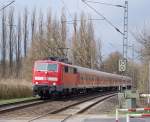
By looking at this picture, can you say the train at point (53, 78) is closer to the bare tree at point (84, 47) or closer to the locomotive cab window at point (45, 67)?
the locomotive cab window at point (45, 67)

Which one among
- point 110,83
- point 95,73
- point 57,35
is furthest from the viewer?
point 57,35

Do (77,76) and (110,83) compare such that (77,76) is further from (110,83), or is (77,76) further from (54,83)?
(110,83)

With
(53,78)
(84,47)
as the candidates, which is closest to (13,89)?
(53,78)

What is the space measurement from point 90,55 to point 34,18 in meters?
15.6

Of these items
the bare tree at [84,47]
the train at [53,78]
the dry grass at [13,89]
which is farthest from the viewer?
the bare tree at [84,47]

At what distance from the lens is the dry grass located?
42819mm

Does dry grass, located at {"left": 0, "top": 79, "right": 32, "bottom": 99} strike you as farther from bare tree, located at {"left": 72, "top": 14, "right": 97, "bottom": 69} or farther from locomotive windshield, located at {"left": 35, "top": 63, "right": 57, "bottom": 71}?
bare tree, located at {"left": 72, "top": 14, "right": 97, "bottom": 69}

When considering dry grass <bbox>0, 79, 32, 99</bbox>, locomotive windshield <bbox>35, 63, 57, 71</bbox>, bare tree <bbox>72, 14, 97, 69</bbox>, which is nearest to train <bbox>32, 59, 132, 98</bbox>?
locomotive windshield <bbox>35, 63, 57, 71</bbox>

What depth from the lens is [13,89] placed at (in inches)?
1767

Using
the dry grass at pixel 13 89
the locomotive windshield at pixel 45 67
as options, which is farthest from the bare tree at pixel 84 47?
the locomotive windshield at pixel 45 67

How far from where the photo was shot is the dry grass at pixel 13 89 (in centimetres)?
4282

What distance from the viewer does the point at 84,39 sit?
→ 87625mm

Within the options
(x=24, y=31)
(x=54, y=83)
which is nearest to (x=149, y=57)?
(x=54, y=83)

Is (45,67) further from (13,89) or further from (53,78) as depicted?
(13,89)
